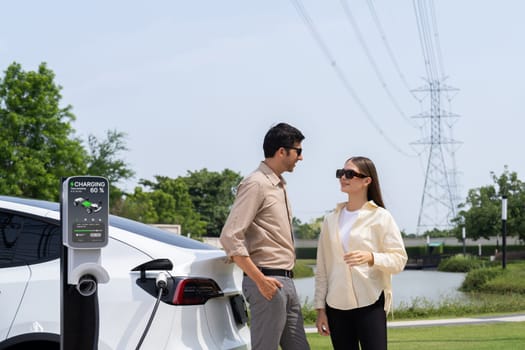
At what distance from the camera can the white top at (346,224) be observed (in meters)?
4.93

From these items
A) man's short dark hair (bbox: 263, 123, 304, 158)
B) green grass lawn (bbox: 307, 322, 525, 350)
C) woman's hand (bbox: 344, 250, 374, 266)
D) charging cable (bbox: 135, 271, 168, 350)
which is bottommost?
green grass lawn (bbox: 307, 322, 525, 350)

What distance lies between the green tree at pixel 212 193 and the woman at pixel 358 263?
98.8 metres

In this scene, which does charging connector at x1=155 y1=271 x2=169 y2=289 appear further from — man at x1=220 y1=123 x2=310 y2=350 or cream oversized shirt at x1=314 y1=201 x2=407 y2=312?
cream oversized shirt at x1=314 y1=201 x2=407 y2=312

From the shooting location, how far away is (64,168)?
135ft

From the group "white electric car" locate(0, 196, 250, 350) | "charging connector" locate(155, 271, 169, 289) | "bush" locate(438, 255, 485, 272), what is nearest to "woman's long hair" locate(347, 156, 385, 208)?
"white electric car" locate(0, 196, 250, 350)

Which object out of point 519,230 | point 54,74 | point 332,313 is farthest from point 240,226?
point 519,230

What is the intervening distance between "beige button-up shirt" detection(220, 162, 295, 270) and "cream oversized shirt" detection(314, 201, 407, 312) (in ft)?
0.77

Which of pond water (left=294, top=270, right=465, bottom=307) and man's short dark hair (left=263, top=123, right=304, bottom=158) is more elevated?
man's short dark hair (left=263, top=123, right=304, bottom=158)

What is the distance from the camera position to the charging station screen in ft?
13.9

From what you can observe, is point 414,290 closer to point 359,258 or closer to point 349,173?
point 349,173

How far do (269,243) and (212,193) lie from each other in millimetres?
101647

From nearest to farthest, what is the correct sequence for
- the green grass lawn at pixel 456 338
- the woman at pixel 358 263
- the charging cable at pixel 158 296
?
the charging cable at pixel 158 296 → the woman at pixel 358 263 → the green grass lawn at pixel 456 338

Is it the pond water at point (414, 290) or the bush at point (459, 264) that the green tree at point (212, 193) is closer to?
the bush at point (459, 264)

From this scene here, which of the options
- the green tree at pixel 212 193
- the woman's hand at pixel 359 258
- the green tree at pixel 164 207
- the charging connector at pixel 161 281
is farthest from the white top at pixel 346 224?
the green tree at pixel 212 193
